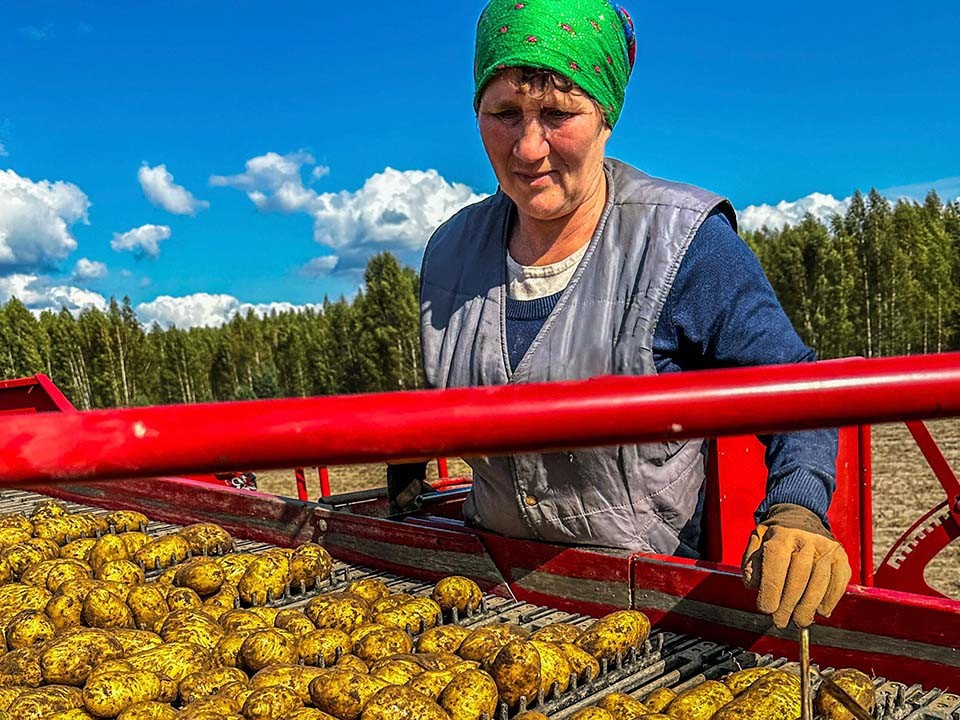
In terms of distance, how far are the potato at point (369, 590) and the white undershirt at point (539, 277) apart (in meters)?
1.03

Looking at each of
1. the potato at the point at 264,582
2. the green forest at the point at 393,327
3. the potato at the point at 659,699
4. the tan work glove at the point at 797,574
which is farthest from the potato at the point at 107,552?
the green forest at the point at 393,327

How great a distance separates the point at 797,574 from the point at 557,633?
0.80m

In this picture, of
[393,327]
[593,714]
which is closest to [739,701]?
[593,714]

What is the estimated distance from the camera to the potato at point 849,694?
6.14 ft

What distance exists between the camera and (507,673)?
7.09ft

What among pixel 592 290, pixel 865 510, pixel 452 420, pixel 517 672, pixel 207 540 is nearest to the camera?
pixel 452 420

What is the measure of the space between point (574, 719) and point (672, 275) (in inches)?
46.1

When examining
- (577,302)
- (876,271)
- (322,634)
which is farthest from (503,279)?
(876,271)

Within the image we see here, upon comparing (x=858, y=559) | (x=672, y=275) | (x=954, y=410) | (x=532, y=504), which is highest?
(x=672, y=275)

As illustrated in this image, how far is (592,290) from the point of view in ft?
8.53

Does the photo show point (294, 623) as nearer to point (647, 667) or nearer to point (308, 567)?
point (308, 567)

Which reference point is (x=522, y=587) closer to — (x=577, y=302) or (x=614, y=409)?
(x=577, y=302)

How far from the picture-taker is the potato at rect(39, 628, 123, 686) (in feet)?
8.14

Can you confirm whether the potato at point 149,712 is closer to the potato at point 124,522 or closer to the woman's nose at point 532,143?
the woman's nose at point 532,143
